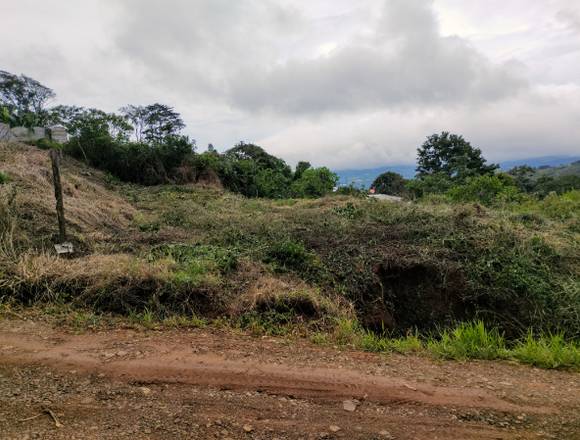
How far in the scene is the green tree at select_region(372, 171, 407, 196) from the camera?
27.4 m

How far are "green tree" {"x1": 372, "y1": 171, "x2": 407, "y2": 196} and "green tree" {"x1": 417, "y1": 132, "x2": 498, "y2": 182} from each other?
2.14 metres

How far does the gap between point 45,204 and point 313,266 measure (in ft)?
17.2

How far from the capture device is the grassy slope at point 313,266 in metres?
4.50

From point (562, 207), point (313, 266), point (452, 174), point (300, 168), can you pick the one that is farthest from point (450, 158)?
point (313, 266)

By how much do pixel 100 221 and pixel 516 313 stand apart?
26.3 feet

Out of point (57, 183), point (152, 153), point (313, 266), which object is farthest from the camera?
→ point (152, 153)

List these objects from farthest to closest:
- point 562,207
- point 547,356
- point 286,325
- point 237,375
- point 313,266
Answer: point 562,207
point 313,266
point 286,325
point 547,356
point 237,375

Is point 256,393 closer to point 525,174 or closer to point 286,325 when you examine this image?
point 286,325

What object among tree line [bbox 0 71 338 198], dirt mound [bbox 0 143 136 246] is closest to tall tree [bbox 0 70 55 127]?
tree line [bbox 0 71 338 198]

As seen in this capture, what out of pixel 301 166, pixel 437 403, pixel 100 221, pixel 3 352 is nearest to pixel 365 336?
pixel 437 403

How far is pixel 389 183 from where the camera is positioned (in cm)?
2862

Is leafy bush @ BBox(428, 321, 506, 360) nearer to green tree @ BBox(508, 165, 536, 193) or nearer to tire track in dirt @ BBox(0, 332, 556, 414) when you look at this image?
tire track in dirt @ BBox(0, 332, 556, 414)

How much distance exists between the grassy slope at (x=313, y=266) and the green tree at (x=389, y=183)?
61.6ft

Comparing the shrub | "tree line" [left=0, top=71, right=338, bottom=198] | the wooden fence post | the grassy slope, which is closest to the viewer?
the grassy slope
